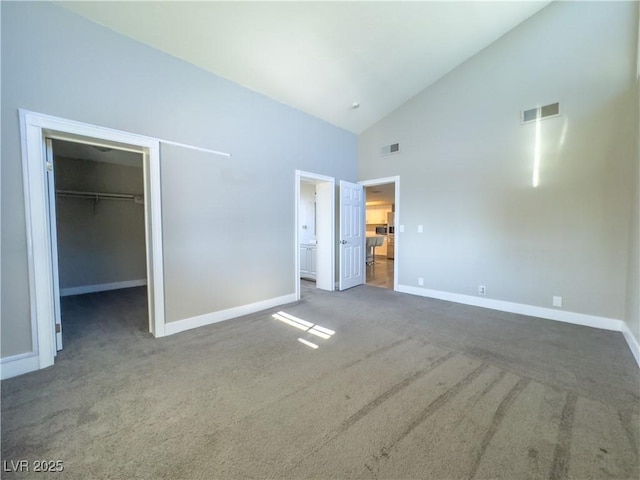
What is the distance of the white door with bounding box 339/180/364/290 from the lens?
198 inches

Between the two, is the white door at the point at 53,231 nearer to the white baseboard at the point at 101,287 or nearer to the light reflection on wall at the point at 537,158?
the white baseboard at the point at 101,287

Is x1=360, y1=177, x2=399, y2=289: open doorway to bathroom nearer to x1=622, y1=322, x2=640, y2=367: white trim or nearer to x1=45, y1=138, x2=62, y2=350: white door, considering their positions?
x1=622, y1=322, x2=640, y2=367: white trim

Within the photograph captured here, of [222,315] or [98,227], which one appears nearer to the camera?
[222,315]

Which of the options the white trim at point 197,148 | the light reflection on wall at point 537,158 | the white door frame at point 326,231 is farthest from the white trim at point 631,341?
the white trim at point 197,148

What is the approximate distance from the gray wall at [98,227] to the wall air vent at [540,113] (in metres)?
7.22

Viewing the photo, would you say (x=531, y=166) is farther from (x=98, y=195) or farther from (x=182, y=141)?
(x=98, y=195)

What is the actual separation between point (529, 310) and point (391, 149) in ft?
11.5

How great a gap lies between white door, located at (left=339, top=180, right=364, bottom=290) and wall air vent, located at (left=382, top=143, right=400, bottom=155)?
86cm

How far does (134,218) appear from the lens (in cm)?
555

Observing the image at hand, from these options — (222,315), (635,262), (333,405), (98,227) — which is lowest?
(333,405)

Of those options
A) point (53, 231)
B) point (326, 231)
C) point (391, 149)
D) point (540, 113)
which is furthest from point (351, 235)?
point (53, 231)

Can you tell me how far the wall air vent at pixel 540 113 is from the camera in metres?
3.29

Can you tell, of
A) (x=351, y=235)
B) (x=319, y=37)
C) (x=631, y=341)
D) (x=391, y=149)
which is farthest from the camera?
(x=351, y=235)

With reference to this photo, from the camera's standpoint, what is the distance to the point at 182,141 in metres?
3.00
